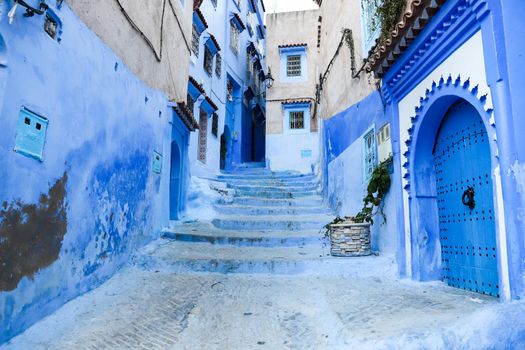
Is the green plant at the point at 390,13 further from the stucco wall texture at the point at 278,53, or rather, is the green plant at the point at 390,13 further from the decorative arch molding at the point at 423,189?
the stucco wall texture at the point at 278,53

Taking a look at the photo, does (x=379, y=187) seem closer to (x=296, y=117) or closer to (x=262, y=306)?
(x=262, y=306)

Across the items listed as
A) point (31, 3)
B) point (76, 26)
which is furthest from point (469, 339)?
point (76, 26)

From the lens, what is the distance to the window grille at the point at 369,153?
6797 mm

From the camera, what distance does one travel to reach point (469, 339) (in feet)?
8.80

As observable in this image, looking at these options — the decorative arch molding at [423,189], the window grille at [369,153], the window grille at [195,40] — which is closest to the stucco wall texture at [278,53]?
the window grille at [195,40]

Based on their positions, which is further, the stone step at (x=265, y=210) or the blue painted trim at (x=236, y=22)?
the blue painted trim at (x=236, y=22)

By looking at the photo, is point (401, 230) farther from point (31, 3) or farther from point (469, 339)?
point (31, 3)

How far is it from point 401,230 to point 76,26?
4491 millimetres

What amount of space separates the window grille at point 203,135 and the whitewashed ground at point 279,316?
903 cm

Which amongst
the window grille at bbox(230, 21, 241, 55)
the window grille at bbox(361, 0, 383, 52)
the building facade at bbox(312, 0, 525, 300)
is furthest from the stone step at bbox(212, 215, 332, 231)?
the window grille at bbox(230, 21, 241, 55)

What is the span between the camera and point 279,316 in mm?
3879

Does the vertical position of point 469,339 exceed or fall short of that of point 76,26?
it falls short

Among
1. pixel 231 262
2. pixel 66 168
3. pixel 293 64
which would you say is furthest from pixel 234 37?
pixel 66 168

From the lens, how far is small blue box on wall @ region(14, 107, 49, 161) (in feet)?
10.3
